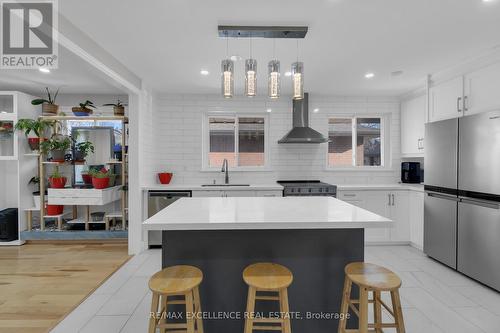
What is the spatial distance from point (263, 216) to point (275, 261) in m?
0.38

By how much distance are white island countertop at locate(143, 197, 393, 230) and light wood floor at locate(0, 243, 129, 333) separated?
1506 millimetres

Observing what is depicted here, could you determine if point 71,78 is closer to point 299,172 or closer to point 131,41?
point 131,41

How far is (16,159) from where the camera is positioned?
13.0 feet

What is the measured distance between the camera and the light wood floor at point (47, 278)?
2242mm

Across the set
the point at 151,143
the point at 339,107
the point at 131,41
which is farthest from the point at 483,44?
the point at 151,143

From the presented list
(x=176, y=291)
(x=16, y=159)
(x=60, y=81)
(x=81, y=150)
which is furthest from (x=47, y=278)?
(x=60, y=81)

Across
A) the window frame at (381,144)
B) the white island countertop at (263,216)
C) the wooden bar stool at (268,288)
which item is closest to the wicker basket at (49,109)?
the white island countertop at (263,216)

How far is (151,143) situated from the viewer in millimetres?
4309

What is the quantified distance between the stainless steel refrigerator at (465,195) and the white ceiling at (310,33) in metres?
0.89

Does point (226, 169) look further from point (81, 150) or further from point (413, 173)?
point (413, 173)

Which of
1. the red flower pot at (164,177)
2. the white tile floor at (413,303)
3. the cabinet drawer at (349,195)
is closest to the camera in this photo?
the white tile floor at (413,303)

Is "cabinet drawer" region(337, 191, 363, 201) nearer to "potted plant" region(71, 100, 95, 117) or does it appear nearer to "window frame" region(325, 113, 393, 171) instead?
"window frame" region(325, 113, 393, 171)

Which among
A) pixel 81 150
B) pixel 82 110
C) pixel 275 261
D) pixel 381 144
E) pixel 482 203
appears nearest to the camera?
pixel 275 261

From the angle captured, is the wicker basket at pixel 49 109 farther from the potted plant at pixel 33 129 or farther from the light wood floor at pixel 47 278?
the light wood floor at pixel 47 278
